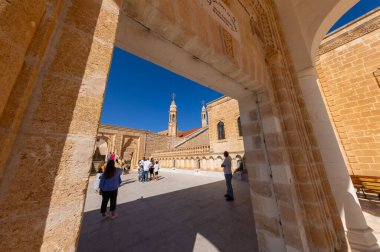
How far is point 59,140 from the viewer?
0.62 metres

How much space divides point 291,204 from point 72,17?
2.83 metres

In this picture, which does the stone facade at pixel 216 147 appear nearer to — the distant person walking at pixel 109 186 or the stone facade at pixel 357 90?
the stone facade at pixel 357 90

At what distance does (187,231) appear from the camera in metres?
2.94

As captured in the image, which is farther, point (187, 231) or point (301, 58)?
point (301, 58)

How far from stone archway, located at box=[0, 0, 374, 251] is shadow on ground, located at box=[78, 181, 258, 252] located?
2.62 feet

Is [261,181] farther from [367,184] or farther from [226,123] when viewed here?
[226,123]

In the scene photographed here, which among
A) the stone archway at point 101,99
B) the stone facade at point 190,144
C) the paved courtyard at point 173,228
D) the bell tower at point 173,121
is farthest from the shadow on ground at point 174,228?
the bell tower at point 173,121

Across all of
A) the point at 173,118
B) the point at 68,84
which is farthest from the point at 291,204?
the point at 173,118

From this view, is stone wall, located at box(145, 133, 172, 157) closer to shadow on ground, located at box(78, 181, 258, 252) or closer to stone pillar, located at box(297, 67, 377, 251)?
shadow on ground, located at box(78, 181, 258, 252)

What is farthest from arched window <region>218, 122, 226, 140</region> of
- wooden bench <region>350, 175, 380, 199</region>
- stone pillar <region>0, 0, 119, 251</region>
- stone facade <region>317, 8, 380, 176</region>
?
stone pillar <region>0, 0, 119, 251</region>

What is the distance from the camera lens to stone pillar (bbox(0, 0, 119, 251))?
501 millimetres

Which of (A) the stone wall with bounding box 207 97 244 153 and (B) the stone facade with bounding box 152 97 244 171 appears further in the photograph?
(A) the stone wall with bounding box 207 97 244 153

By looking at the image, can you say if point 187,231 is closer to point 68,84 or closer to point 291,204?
point 291,204

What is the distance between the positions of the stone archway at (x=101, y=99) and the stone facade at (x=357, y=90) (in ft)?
15.6
